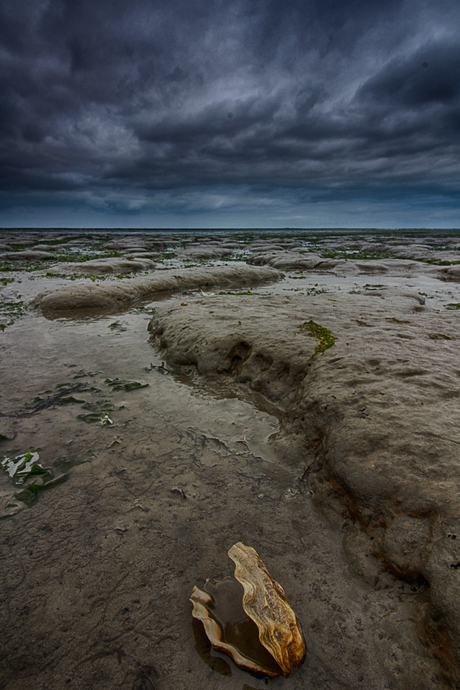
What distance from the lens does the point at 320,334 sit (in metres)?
4.22

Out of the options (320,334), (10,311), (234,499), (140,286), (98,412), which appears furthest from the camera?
(140,286)

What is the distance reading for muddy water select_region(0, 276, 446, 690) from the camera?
4.77 ft

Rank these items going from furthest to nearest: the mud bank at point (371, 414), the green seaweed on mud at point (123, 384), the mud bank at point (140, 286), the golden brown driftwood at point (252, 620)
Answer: the mud bank at point (140, 286), the green seaweed on mud at point (123, 384), the mud bank at point (371, 414), the golden brown driftwood at point (252, 620)

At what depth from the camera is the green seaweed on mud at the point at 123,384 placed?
4.02m

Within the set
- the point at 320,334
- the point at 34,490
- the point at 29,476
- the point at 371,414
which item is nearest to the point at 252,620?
the point at 371,414

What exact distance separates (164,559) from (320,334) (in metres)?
3.10

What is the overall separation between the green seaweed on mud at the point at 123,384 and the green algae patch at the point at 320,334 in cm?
221

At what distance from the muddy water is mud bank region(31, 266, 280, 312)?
507 centimetres

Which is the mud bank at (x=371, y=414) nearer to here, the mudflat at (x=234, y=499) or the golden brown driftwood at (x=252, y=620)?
the mudflat at (x=234, y=499)

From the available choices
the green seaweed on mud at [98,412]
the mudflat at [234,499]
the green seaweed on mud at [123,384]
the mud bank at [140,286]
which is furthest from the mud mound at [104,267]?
the green seaweed on mud at [98,412]

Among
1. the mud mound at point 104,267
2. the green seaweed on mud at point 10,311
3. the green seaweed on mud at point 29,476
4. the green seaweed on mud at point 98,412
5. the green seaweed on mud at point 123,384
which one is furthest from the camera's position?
the mud mound at point 104,267

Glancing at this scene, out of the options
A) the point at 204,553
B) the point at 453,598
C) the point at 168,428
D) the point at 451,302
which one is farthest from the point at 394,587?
the point at 451,302

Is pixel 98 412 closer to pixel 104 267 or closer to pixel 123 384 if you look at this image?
pixel 123 384

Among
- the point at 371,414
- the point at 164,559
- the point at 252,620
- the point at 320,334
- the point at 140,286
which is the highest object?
the point at 320,334
